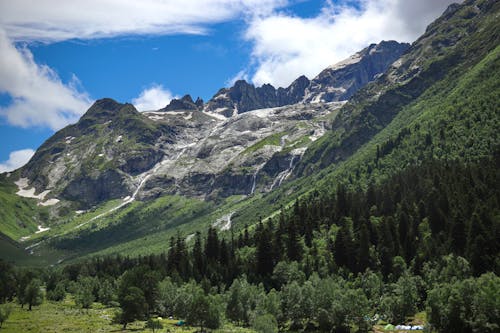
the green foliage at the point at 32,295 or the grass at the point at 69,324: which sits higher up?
the green foliage at the point at 32,295

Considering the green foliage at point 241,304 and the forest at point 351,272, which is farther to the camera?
the green foliage at point 241,304

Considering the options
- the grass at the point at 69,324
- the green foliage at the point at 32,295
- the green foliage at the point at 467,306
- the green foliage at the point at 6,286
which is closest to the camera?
the green foliage at the point at 467,306

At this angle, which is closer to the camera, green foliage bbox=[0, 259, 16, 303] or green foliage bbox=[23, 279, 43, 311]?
Result: green foliage bbox=[23, 279, 43, 311]

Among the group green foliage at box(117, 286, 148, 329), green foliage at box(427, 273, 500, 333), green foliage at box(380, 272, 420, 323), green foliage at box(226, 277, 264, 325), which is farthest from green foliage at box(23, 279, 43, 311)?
green foliage at box(427, 273, 500, 333)

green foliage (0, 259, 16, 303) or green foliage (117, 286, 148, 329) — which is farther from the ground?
green foliage (0, 259, 16, 303)

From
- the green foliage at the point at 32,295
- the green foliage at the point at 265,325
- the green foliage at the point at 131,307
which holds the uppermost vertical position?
the green foliage at the point at 32,295

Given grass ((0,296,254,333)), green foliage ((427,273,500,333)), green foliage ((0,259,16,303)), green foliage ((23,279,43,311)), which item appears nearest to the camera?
green foliage ((427,273,500,333))

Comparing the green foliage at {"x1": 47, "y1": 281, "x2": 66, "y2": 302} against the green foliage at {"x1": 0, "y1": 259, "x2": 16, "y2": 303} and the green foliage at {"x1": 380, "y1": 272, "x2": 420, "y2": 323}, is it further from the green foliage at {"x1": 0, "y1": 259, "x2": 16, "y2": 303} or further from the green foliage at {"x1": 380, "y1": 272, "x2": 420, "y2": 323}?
the green foliage at {"x1": 380, "y1": 272, "x2": 420, "y2": 323}

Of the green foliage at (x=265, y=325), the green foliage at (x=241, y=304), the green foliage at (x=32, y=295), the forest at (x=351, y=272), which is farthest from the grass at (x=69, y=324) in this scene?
the green foliage at (x=265, y=325)

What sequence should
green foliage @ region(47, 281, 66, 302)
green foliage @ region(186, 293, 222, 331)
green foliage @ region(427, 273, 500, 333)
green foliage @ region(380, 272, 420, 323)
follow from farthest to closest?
green foliage @ region(47, 281, 66, 302), green foliage @ region(186, 293, 222, 331), green foliage @ region(380, 272, 420, 323), green foliage @ region(427, 273, 500, 333)

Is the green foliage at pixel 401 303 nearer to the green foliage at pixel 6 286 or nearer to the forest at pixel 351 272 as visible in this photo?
the forest at pixel 351 272

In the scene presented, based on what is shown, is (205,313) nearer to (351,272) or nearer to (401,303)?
(401,303)

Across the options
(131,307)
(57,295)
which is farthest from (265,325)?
(57,295)

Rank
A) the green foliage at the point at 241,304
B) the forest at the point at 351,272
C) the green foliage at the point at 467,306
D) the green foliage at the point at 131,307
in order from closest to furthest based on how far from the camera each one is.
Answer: the green foliage at the point at 467,306 < the forest at the point at 351,272 < the green foliage at the point at 131,307 < the green foliage at the point at 241,304
